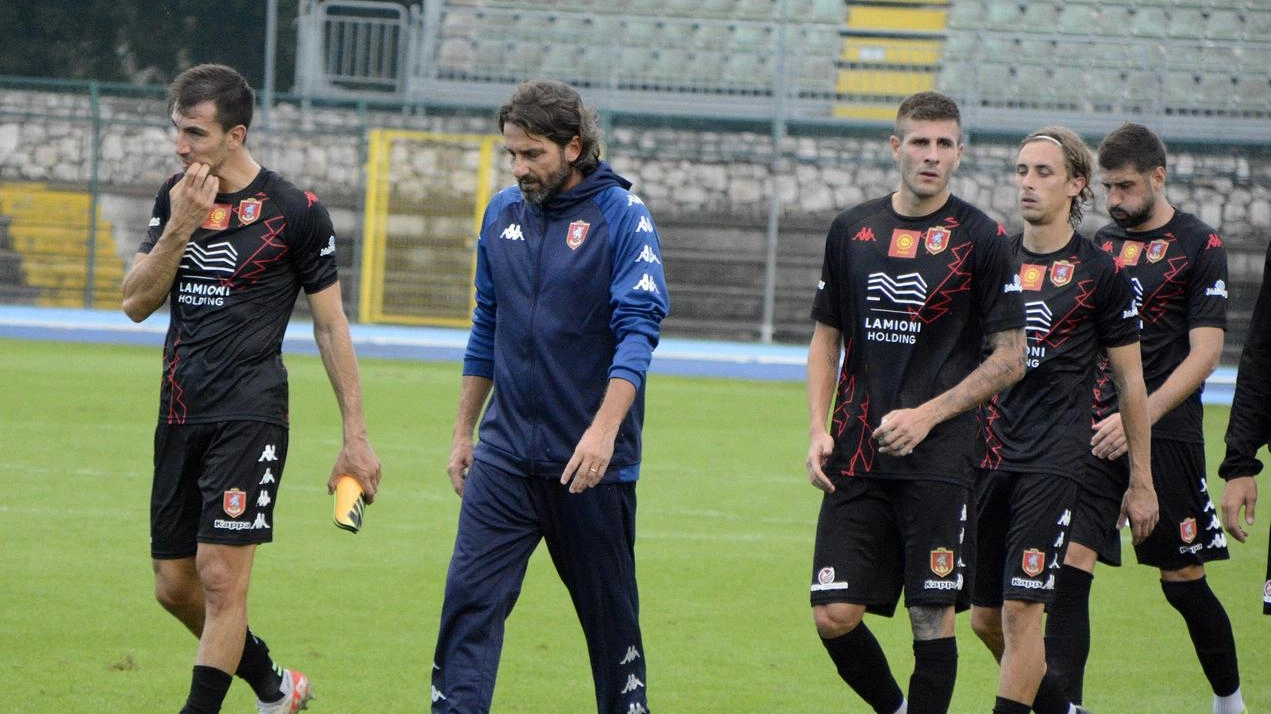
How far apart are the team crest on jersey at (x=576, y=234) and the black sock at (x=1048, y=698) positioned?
2.18 meters

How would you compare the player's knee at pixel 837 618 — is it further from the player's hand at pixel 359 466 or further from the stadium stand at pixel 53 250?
the stadium stand at pixel 53 250

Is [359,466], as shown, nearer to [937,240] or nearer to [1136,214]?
[937,240]

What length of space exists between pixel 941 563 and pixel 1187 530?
1850mm

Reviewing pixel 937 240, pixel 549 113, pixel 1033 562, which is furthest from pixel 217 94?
pixel 1033 562

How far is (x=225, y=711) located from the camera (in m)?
5.84

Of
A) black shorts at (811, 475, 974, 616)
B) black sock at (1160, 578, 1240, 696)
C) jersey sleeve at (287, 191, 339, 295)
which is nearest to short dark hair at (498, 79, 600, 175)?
jersey sleeve at (287, 191, 339, 295)

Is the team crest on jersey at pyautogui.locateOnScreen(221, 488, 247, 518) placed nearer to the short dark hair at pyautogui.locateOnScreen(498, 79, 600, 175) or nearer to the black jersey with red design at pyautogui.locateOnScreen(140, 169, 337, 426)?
the black jersey with red design at pyautogui.locateOnScreen(140, 169, 337, 426)

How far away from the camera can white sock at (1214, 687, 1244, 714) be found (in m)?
6.14

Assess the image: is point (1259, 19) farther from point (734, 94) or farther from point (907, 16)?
point (734, 94)

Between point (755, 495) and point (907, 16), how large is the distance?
677 inches

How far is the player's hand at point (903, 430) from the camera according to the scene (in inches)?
189

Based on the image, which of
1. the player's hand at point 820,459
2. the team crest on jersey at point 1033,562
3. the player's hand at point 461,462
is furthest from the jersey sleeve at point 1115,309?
the player's hand at point 461,462

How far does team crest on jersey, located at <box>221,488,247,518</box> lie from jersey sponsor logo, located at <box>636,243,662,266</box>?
146 cm

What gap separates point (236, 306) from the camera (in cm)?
513
